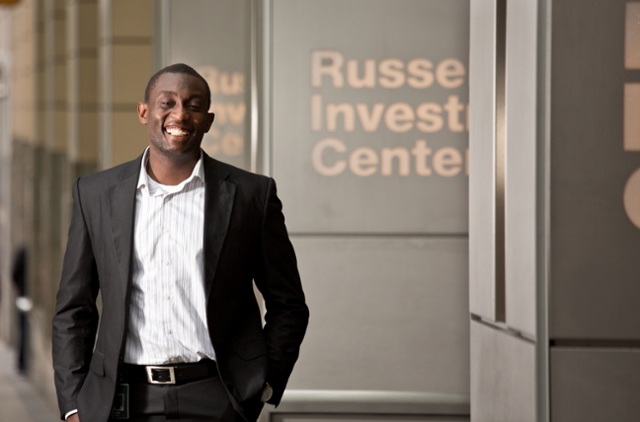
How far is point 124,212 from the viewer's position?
3.39m

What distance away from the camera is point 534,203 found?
3877 mm

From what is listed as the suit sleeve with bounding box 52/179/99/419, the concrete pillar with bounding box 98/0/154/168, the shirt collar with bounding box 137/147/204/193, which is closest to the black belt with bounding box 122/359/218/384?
the suit sleeve with bounding box 52/179/99/419

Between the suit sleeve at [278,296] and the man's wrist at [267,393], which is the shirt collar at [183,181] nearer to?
the suit sleeve at [278,296]

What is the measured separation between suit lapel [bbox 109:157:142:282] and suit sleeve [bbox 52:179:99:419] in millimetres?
123

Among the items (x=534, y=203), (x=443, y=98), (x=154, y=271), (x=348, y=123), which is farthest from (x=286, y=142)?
(x=154, y=271)

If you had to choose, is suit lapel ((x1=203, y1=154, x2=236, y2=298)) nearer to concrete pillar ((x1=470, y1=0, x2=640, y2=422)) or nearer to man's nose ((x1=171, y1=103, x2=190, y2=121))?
man's nose ((x1=171, y1=103, x2=190, y2=121))

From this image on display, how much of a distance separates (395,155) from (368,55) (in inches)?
23.4

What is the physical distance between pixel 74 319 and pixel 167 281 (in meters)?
0.34

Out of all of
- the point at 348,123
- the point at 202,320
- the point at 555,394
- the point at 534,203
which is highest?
the point at 348,123

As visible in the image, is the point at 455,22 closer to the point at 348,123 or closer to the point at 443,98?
the point at 443,98

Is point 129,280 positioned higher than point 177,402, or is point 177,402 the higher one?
point 129,280

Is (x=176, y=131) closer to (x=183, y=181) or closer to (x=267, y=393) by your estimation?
(x=183, y=181)

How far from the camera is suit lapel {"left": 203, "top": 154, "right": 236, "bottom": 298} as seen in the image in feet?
11.0

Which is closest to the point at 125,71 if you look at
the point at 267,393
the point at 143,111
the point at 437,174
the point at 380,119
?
the point at 380,119
